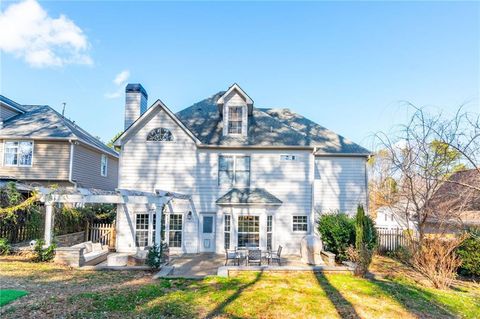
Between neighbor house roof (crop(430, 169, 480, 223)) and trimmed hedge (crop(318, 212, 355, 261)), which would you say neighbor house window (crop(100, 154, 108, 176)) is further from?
neighbor house roof (crop(430, 169, 480, 223))

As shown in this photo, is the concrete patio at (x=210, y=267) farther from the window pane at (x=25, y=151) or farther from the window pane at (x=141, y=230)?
the window pane at (x=25, y=151)

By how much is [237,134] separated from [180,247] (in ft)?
22.1

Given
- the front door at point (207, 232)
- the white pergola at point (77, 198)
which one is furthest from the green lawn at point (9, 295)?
the front door at point (207, 232)

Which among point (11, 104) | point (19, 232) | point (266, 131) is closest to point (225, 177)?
point (266, 131)

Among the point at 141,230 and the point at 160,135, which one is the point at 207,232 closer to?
the point at 141,230

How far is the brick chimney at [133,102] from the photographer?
57.1 feet

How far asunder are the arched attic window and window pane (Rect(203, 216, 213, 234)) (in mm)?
4604

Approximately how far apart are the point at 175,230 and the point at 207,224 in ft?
5.54

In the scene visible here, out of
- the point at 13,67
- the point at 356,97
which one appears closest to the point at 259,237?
the point at 356,97

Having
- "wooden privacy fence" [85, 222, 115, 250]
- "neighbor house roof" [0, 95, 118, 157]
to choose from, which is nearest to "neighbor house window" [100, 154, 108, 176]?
"neighbor house roof" [0, 95, 118, 157]

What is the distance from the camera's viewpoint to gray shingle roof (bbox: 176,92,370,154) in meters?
15.6

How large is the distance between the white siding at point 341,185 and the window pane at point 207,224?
6393 millimetres

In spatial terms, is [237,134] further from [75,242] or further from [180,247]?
[75,242]

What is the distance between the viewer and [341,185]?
56.1 ft
